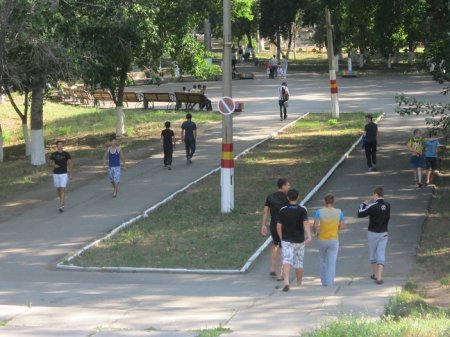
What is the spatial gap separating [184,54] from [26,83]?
7869 mm

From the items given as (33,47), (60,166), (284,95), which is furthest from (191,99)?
(60,166)

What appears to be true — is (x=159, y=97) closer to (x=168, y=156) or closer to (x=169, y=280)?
(x=168, y=156)

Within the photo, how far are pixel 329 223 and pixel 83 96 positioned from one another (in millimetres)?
35045

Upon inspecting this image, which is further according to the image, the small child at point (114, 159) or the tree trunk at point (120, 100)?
the tree trunk at point (120, 100)

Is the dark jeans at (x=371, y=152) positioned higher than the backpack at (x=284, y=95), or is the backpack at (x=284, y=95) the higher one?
the backpack at (x=284, y=95)

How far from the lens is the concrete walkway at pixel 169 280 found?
29.5ft

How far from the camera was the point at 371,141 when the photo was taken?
2145 cm

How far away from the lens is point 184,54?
3011 centimetres

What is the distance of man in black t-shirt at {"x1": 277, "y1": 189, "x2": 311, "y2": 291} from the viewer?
37.4 ft

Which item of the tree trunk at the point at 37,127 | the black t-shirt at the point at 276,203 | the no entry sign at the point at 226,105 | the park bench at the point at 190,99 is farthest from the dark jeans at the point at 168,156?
the park bench at the point at 190,99

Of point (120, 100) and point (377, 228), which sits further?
point (120, 100)

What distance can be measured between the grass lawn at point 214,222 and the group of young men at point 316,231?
5.40 ft

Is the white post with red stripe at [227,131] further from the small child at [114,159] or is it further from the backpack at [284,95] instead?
the backpack at [284,95]

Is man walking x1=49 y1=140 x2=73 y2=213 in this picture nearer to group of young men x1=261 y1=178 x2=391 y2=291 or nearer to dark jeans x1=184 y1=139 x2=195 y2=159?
dark jeans x1=184 y1=139 x2=195 y2=159
